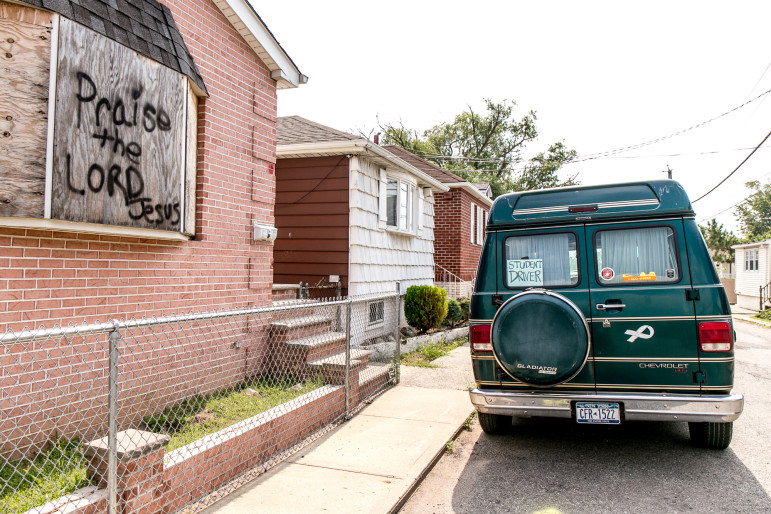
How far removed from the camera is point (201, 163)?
5.39m

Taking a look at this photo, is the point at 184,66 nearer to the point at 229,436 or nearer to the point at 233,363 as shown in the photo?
the point at 233,363

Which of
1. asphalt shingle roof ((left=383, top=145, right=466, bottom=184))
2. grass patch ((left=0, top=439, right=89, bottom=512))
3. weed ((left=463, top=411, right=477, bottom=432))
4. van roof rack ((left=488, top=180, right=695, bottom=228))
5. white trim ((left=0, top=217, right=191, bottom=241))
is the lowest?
weed ((left=463, top=411, right=477, bottom=432))

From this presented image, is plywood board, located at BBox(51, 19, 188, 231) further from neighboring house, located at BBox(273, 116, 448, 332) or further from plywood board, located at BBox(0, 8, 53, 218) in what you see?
neighboring house, located at BBox(273, 116, 448, 332)

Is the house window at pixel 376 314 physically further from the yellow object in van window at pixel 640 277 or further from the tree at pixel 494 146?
the tree at pixel 494 146

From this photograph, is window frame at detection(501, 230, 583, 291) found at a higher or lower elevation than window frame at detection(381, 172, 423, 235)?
lower

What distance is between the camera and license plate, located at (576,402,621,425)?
4.16 metres

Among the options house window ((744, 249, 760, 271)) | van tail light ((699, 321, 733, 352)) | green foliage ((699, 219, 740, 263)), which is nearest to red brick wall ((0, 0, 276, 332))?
van tail light ((699, 321, 733, 352))

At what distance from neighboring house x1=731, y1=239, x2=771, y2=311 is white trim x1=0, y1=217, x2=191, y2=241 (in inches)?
1055

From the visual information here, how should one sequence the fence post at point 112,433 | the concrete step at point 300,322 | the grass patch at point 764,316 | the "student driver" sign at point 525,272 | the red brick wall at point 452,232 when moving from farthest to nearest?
the grass patch at point 764,316 → the red brick wall at point 452,232 → the concrete step at point 300,322 → the "student driver" sign at point 525,272 → the fence post at point 112,433

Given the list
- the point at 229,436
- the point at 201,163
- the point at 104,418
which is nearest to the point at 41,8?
the point at 201,163

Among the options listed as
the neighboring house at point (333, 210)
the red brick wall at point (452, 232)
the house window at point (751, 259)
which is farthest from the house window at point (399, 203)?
the house window at point (751, 259)

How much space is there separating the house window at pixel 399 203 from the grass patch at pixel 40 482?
26.6ft

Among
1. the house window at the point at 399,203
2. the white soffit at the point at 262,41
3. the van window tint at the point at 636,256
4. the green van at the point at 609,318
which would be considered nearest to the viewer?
the green van at the point at 609,318

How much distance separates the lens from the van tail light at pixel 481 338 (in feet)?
15.1
